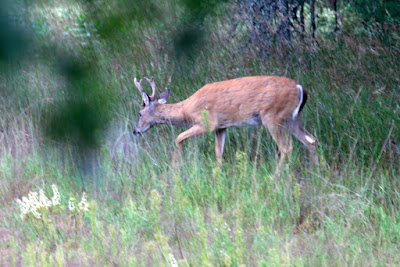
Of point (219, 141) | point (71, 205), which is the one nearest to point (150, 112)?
point (219, 141)

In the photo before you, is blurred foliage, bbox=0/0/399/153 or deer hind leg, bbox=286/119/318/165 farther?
deer hind leg, bbox=286/119/318/165

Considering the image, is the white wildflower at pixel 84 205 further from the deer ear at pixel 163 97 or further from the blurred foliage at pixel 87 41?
the deer ear at pixel 163 97

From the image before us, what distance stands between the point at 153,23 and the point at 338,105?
13.3 ft

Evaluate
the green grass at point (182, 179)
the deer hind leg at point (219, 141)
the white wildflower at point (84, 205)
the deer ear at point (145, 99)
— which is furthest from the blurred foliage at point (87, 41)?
the deer ear at point (145, 99)

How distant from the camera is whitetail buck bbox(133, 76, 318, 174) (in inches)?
260

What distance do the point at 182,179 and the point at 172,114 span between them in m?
2.19

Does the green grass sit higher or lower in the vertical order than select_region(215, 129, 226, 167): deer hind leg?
higher

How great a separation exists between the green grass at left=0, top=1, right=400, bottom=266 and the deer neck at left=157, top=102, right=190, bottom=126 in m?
0.19

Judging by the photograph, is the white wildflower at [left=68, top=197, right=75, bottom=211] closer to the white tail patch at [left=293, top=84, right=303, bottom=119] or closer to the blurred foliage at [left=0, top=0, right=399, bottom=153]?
the blurred foliage at [left=0, top=0, right=399, bottom=153]

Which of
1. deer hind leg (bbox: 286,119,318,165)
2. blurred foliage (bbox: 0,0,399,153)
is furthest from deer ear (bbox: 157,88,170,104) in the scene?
blurred foliage (bbox: 0,0,399,153)

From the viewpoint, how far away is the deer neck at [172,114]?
7.33 m

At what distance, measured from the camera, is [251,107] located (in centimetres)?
676

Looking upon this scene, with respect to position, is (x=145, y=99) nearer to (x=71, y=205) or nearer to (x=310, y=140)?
(x=310, y=140)

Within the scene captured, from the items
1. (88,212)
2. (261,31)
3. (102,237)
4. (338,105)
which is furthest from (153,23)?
(261,31)
